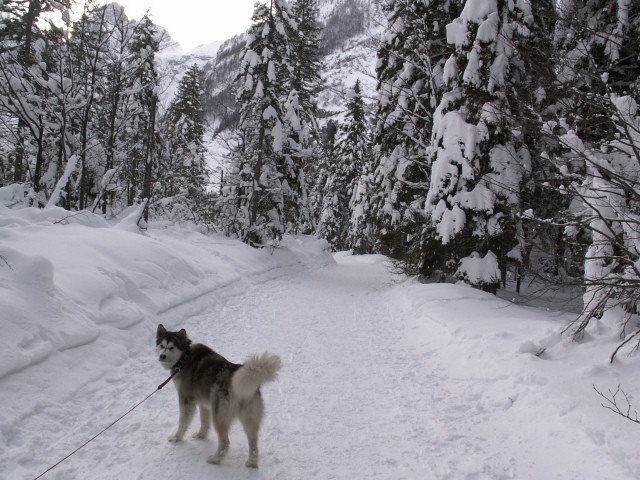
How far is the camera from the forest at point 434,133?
552 centimetres

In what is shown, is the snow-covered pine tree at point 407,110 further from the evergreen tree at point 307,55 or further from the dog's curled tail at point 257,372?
the dog's curled tail at point 257,372

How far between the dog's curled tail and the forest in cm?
385

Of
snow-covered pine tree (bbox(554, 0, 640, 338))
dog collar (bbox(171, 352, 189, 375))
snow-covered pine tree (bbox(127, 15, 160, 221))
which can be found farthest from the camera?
snow-covered pine tree (bbox(127, 15, 160, 221))

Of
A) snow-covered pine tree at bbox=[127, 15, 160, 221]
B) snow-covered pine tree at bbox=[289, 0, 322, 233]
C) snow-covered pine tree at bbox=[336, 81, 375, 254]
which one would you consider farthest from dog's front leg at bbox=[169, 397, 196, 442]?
snow-covered pine tree at bbox=[336, 81, 375, 254]

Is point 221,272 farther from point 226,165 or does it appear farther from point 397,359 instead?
point 226,165

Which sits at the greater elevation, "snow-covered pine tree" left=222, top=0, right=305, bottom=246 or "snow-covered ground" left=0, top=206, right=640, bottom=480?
"snow-covered pine tree" left=222, top=0, right=305, bottom=246

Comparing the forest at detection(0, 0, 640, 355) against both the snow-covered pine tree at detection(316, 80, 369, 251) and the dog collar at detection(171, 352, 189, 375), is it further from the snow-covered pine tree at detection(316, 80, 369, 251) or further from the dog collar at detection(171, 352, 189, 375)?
the snow-covered pine tree at detection(316, 80, 369, 251)

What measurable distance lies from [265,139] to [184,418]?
1845 cm

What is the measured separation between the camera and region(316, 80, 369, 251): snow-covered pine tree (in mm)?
36531

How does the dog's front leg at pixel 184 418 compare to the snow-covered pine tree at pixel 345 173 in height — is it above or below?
below

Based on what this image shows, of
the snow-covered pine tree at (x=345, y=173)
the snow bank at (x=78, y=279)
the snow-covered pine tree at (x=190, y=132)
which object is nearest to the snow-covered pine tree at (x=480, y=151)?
the snow bank at (x=78, y=279)

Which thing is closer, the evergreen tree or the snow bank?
the snow bank

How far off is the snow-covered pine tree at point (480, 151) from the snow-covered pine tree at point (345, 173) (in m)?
22.4

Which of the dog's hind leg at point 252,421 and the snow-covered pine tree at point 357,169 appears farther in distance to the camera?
the snow-covered pine tree at point 357,169
